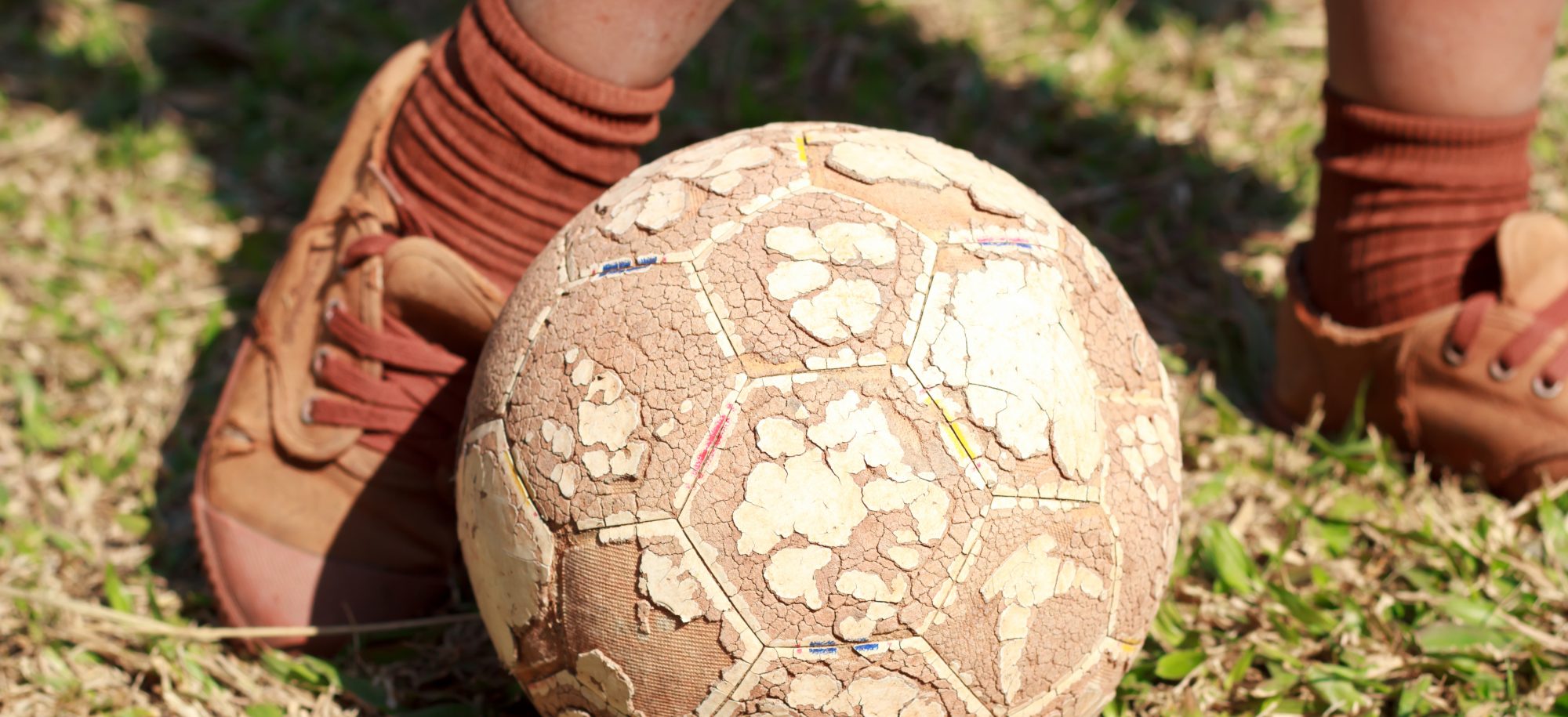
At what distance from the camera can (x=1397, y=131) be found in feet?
7.29

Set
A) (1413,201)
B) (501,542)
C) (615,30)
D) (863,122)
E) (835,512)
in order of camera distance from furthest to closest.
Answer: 1. (863,122)
2. (1413,201)
3. (615,30)
4. (501,542)
5. (835,512)

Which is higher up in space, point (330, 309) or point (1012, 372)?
point (1012, 372)

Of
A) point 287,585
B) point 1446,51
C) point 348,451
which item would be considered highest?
point 1446,51

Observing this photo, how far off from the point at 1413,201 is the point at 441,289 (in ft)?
5.71

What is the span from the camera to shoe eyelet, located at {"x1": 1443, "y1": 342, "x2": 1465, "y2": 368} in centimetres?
228

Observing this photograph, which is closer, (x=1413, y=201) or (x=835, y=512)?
(x=835, y=512)

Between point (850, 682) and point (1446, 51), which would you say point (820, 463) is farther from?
point (1446, 51)

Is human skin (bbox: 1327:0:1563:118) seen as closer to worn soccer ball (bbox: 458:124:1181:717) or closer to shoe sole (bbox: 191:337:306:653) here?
worn soccer ball (bbox: 458:124:1181:717)

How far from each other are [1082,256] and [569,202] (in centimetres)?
93

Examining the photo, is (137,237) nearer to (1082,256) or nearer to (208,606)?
(208,606)

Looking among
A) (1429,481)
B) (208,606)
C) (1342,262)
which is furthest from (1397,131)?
(208,606)

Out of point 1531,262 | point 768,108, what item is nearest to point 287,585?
point 768,108

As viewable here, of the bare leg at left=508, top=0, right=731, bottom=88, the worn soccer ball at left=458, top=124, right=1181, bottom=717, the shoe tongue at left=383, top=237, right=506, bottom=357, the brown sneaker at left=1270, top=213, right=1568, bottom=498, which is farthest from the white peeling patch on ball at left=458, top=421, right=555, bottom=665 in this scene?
the brown sneaker at left=1270, top=213, right=1568, bottom=498

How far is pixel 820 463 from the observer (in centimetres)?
152
